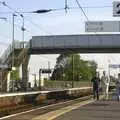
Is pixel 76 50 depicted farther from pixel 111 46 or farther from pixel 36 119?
pixel 36 119

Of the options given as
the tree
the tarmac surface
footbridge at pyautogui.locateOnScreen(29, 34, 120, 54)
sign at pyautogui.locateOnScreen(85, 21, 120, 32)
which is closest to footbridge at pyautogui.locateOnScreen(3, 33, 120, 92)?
footbridge at pyautogui.locateOnScreen(29, 34, 120, 54)

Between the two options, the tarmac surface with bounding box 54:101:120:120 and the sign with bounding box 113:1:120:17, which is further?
the sign with bounding box 113:1:120:17

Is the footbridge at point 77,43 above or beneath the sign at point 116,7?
above

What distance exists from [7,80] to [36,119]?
50675 millimetres

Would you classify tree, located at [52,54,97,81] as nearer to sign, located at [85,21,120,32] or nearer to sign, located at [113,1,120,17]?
sign, located at [85,21,120,32]

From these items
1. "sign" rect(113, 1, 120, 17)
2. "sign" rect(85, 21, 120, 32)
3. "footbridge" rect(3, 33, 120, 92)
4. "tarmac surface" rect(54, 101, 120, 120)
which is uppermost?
"footbridge" rect(3, 33, 120, 92)

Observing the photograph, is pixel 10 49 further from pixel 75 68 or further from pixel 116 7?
pixel 75 68

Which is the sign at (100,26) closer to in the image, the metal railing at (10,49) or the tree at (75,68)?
the metal railing at (10,49)

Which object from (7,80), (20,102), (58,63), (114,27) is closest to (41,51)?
(7,80)

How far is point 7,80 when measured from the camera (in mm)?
67938

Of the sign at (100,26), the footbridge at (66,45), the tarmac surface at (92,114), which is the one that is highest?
the footbridge at (66,45)

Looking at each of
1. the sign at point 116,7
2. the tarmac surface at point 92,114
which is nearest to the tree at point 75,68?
the sign at point 116,7

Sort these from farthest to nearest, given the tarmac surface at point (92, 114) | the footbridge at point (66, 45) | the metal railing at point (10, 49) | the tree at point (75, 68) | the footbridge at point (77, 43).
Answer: the tree at point (75, 68)
the metal railing at point (10, 49)
the footbridge at point (66, 45)
the footbridge at point (77, 43)
the tarmac surface at point (92, 114)

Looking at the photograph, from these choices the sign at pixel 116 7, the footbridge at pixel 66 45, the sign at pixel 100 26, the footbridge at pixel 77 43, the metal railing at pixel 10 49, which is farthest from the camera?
the metal railing at pixel 10 49
